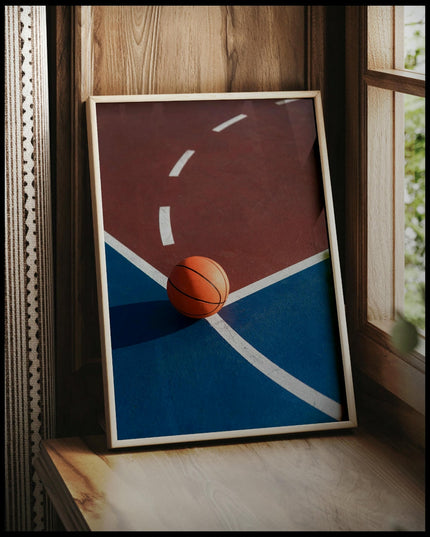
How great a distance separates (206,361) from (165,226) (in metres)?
0.37

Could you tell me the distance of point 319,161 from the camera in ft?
6.36

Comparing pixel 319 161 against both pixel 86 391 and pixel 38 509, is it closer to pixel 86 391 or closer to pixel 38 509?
pixel 86 391

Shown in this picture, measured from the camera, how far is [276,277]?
1.86m

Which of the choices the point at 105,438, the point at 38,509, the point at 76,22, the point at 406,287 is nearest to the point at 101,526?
the point at 105,438

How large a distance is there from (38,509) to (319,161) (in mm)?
1235

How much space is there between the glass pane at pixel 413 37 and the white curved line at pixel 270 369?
83 cm

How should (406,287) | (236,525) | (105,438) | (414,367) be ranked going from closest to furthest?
(236,525) < (414,367) < (105,438) < (406,287)

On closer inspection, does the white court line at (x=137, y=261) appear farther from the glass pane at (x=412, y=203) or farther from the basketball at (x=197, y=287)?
the glass pane at (x=412, y=203)

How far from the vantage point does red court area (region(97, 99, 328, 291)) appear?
184cm

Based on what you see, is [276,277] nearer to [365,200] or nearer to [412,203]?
[365,200]

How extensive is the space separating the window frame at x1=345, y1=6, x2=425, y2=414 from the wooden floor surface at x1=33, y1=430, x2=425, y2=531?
25cm

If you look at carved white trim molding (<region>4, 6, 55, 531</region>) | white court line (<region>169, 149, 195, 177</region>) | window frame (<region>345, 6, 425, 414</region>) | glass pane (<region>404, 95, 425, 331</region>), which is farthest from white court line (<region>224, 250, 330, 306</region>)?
carved white trim molding (<region>4, 6, 55, 531</region>)

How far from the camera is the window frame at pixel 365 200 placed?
1861 millimetres

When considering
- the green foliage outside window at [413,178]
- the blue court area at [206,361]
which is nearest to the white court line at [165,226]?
the blue court area at [206,361]
